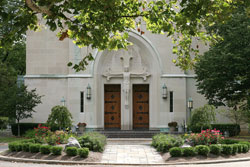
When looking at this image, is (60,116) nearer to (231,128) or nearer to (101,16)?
(231,128)

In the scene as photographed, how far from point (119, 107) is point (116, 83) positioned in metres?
1.77

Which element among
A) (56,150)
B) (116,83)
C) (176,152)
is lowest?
(176,152)

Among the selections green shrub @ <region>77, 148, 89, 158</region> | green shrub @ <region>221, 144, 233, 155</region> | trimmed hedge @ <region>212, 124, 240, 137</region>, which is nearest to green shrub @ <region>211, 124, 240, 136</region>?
trimmed hedge @ <region>212, 124, 240, 137</region>

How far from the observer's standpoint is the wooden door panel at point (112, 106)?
2770 cm

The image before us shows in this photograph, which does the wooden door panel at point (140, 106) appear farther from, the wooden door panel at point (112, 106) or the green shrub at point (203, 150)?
the green shrub at point (203, 150)

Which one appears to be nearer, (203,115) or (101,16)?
(101,16)

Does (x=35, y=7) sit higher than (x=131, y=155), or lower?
higher

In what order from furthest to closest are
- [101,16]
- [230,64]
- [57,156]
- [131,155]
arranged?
[230,64] → [131,155] → [57,156] → [101,16]

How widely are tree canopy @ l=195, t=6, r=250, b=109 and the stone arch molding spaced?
409 cm

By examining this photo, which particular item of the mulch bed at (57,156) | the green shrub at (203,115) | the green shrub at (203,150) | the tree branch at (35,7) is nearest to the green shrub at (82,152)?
the mulch bed at (57,156)

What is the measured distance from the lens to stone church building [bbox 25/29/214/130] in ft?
88.1

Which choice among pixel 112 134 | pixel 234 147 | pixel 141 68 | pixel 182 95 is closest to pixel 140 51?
pixel 141 68

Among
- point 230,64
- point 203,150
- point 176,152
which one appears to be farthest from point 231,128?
point 176,152

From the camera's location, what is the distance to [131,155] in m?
16.1
